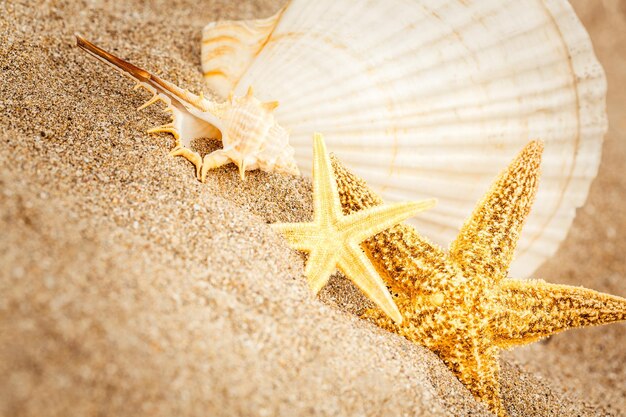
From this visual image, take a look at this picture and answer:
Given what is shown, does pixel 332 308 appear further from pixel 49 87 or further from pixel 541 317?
pixel 49 87

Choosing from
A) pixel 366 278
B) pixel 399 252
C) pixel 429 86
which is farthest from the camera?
pixel 429 86

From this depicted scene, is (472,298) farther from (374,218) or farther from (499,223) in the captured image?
(374,218)

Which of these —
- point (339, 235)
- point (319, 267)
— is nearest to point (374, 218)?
point (339, 235)

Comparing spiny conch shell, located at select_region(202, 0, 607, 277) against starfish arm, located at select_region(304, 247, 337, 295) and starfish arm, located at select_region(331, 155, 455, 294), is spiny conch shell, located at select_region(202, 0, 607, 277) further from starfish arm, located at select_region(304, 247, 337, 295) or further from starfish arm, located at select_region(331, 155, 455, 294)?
starfish arm, located at select_region(304, 247, 337, 295)

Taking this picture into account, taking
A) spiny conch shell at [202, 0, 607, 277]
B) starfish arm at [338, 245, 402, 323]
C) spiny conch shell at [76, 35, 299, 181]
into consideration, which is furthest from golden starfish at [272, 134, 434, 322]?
spiny conch shell at [202, 0, 607, 277]

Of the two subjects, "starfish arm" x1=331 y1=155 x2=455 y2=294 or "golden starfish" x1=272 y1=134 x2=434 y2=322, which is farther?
"starfish arm" x1=331 y1=155 x2=455 y2=294

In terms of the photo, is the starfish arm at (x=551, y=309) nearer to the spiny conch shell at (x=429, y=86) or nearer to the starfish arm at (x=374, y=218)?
the starfish arm at (x=374, y=218)
